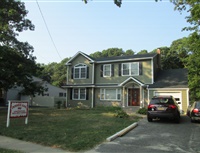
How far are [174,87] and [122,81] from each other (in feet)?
20.8

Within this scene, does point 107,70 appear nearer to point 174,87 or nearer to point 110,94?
point 110,94

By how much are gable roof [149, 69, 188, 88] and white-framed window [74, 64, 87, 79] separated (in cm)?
926

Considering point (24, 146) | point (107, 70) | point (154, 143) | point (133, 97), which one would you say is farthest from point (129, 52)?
point (24, 146)

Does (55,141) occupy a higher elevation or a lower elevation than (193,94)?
lower

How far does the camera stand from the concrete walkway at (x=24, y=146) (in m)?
7.09

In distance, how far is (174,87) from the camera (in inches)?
808

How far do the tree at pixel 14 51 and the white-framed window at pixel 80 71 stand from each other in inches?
275

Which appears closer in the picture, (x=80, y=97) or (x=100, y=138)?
(x=100, y=138)

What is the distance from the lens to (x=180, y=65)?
135 ft

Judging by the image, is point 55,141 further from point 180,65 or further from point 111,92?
point 180,65

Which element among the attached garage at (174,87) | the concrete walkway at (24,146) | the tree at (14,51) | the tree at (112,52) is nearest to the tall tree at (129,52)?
the tree at (112,52)

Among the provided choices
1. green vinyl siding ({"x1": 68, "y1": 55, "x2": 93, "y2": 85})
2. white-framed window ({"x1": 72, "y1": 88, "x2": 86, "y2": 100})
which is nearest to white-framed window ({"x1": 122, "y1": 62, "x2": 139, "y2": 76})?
green vinyl siding ({"x1": 68, "y1": 55, "x2": 93, "y2": 85})

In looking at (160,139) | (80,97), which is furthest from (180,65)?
(160,139)

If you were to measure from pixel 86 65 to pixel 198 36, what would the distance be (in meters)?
16.4
